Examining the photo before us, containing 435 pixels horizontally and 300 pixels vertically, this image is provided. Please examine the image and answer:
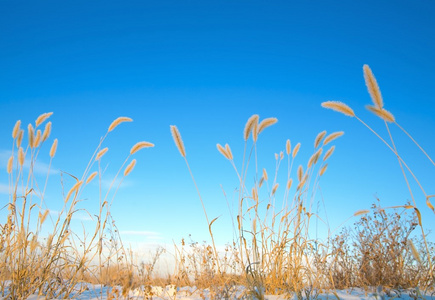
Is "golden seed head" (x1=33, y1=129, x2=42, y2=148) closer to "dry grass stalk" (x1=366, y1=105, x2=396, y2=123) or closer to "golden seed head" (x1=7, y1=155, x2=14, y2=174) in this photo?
"golden seed head" (x1=7, y1=155, x2=14, y2=174)

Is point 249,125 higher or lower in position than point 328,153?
higher

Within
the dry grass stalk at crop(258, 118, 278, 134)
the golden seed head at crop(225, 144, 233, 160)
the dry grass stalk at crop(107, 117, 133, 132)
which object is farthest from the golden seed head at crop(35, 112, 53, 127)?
the dry grass stalk at crop(258, 118, 278, 134)

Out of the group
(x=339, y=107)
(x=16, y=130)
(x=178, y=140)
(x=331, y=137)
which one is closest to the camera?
(x=339, y=107)

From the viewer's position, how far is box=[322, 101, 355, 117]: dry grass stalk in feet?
9.82

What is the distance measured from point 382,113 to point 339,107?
415 millimetres

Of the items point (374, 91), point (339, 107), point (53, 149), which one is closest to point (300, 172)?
point (339, 107)

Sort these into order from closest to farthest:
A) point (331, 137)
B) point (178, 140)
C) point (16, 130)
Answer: point (178, 140) < point (16, 130) < point (331, 137)

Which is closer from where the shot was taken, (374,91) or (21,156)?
(374,91)

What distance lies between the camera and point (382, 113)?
2.75m

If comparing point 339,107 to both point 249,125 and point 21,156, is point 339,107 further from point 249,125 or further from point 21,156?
point 21,156

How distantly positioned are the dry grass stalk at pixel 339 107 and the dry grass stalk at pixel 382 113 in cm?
19

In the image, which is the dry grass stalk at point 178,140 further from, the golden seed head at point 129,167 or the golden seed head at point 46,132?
the golden seed head at point 46,132

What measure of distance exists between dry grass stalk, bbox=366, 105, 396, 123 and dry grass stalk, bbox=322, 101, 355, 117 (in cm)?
19

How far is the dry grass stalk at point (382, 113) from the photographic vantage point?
8.90ft
